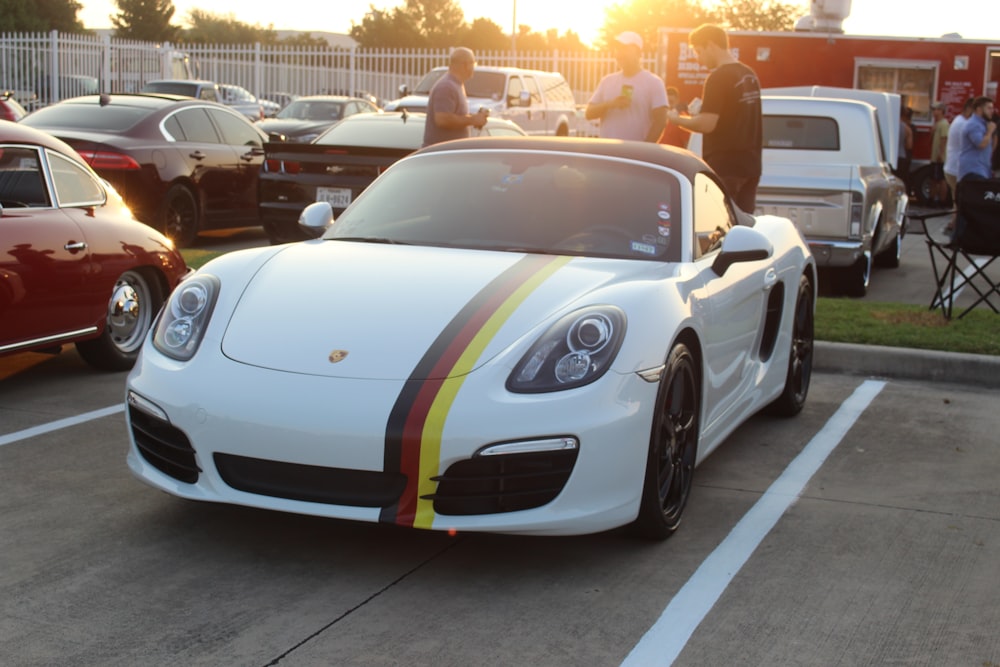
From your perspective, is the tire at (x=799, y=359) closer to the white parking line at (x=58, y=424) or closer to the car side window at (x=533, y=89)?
the white parking line at (x=58, y=424)

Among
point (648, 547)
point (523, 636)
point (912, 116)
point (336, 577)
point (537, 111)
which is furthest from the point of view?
point (537, 111)

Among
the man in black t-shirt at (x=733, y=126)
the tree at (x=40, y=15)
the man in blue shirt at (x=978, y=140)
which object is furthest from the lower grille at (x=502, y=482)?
the tree at (x=40, y=15)

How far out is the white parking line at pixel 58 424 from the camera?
576cm

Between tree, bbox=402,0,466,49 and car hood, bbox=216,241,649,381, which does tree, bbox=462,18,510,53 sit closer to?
tree, bbox=402,0,466,49

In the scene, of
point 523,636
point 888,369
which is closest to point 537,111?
point 888,369

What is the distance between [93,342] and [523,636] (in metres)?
4.25

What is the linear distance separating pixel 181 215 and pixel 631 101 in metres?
4.90

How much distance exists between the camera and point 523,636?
3.67 meters

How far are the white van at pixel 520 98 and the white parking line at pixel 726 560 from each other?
55.3 ft

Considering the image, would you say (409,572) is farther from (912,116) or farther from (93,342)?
(912,116)

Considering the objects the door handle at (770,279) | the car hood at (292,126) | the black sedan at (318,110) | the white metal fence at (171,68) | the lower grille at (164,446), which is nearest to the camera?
the lower grille at (164,446)

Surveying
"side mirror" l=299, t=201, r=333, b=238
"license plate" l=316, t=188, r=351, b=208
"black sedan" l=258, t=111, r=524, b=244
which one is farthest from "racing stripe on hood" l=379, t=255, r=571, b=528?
"license plate" l=316, t=188, r=351, b=208

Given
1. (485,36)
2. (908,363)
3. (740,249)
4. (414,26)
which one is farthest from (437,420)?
(485,36)

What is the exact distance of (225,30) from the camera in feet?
398
